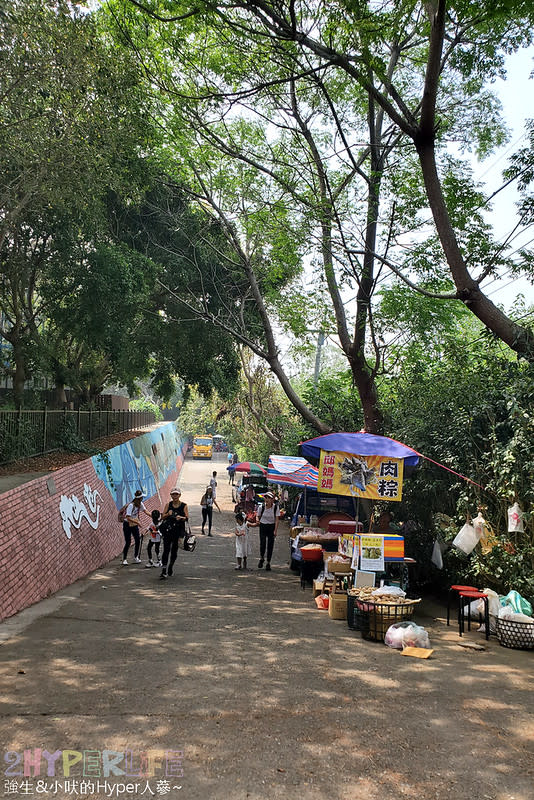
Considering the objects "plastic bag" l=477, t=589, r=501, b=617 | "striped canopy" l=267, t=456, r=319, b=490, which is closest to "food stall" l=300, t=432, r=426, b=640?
"plastic bag" l=477, t=589, r=501, b=617

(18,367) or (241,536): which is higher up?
(18,367)

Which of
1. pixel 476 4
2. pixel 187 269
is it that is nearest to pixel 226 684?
pixel 476 4

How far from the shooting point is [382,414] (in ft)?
44.5

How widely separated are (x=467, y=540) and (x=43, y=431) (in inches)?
453

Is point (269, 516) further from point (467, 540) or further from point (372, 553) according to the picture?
point (467, 540)

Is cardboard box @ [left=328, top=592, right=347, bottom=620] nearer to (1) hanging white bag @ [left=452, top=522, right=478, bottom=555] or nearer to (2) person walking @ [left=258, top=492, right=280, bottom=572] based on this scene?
(1) hanging white bag @ [left=452, top=522, right=478, bottom=555]

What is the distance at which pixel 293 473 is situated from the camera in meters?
15.7

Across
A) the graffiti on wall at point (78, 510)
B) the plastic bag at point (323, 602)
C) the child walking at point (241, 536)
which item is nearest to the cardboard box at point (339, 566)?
the plastic bag at point (323, 602)

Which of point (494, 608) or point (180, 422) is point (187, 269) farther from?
point (180, 422)

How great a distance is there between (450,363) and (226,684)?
29.2 feet

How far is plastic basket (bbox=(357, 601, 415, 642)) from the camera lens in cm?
778

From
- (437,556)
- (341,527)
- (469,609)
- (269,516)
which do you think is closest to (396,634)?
(469,609)

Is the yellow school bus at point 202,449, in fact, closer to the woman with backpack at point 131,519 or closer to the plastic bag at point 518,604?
the woman with backpack at point 131,519

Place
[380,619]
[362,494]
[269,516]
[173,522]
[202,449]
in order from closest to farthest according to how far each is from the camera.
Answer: [380,619]
[362,494]
[173,522]
[269,516]
[202,449]
